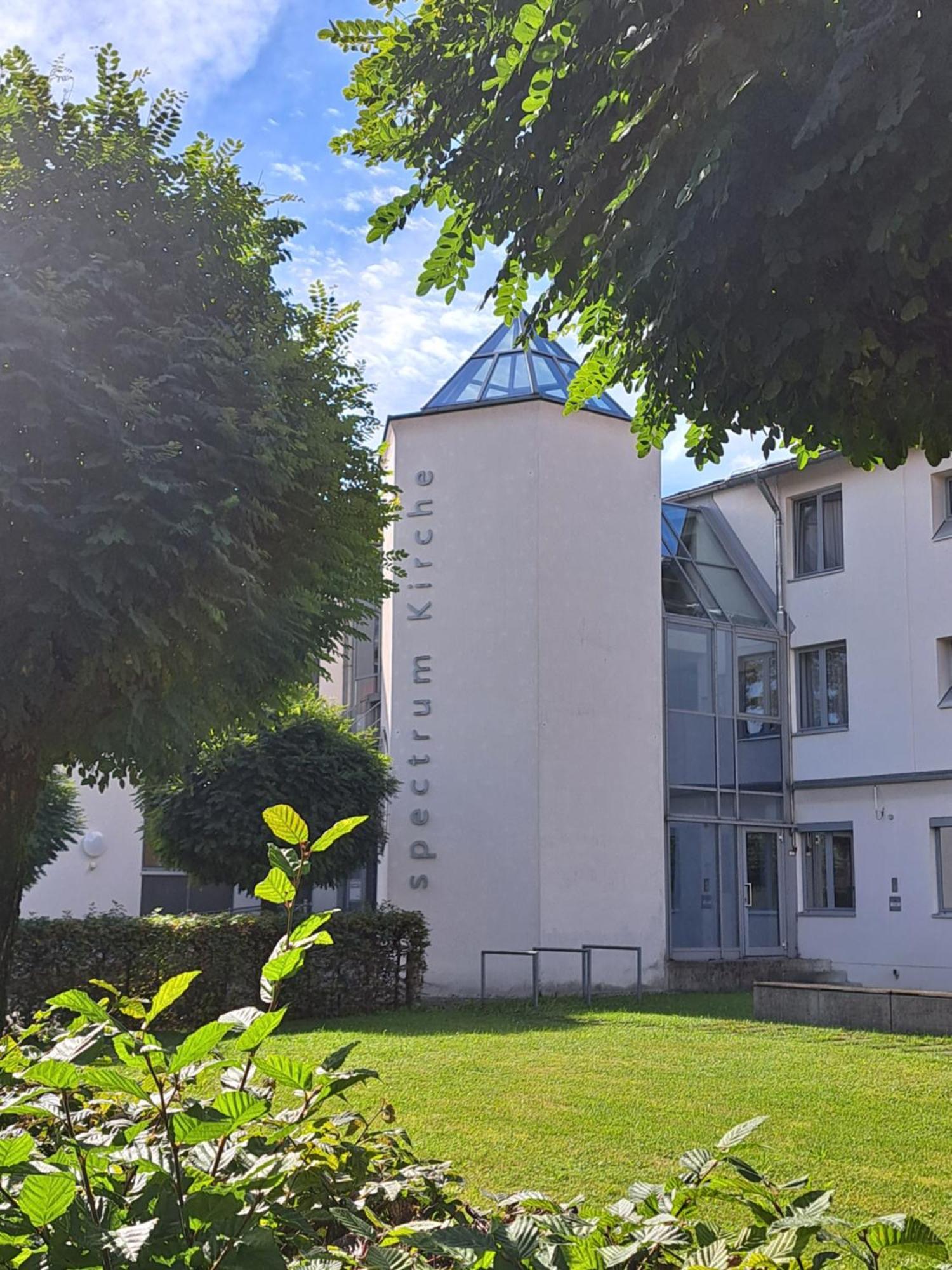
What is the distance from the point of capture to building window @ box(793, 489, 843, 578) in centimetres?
2231

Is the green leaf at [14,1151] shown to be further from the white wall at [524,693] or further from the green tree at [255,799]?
the white wall at [524,693]

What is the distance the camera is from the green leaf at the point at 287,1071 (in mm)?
1844

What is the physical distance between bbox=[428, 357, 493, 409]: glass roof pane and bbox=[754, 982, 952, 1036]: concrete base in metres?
10.3

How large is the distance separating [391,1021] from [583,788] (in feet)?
19.0

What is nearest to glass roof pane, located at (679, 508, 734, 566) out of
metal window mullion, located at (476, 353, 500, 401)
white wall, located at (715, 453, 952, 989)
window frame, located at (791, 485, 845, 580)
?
window frame, located at (791, 485, 845, 580)

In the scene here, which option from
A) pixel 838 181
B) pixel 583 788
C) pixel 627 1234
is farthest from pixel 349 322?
pixel 583 788

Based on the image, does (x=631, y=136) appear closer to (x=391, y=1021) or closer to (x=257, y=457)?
(x=257, y=457)

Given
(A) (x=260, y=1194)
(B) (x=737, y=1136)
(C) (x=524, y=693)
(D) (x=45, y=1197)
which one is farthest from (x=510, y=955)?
(D) (x=45, y=1197)

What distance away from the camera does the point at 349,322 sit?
327 inches

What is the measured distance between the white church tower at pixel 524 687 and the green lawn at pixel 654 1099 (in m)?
4.57

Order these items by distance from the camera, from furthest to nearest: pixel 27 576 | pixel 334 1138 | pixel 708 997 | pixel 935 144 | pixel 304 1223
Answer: pixel 708 997, pixel 27 576, pixel 935 144, pixel 334 1138, pixel 304 1223

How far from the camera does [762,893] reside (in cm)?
2134

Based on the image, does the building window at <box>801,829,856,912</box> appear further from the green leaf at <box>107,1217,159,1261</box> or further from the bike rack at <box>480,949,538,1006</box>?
the green leaf at <box>107,1217,159,1261</box>

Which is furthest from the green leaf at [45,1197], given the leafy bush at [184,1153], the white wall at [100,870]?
the white wall at [100,870]
